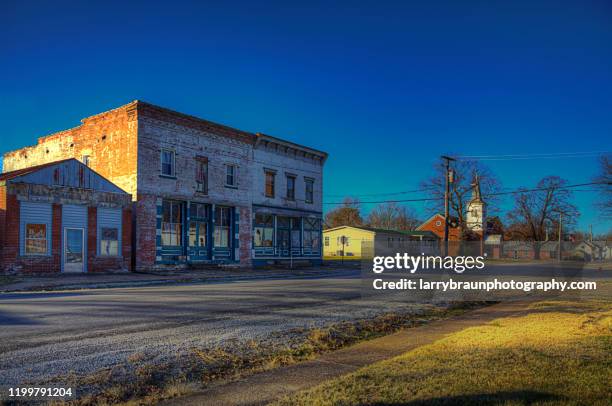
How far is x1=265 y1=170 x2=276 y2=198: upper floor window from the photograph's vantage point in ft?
118

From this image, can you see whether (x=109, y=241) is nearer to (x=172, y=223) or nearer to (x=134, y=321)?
(x=172, y=223)

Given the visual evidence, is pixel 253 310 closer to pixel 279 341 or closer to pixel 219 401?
pixel 279 341

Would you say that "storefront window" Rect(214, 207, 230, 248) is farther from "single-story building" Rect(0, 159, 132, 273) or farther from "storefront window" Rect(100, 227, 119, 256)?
"storefront window" Rect(100, 227, 119, 256)

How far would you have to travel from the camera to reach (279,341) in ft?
26.8

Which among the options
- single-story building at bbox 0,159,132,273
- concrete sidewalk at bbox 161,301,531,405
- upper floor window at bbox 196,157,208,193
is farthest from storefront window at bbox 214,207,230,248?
concrete sidewalk at bbox 161,301,531,405

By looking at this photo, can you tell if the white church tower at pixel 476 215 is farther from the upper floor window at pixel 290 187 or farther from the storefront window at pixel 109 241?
the storefront window at pixel 109 241

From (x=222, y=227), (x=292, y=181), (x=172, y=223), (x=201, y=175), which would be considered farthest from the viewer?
(x=292, y=181)

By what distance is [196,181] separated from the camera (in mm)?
30219

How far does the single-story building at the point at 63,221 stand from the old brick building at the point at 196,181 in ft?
4.70

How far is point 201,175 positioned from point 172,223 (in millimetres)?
3857

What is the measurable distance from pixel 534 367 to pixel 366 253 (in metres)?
Result: 37.7

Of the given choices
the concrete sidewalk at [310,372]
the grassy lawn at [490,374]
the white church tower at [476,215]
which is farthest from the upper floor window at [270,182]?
the white church tower at [476,215]

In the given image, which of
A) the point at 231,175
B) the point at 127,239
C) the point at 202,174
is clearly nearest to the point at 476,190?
the point at 231,175

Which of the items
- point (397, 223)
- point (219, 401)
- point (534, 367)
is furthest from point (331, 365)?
point (397, 223)
